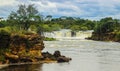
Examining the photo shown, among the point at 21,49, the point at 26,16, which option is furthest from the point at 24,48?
the point at 26,16

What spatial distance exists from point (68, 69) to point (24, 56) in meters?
11.4

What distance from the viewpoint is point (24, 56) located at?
75.5 m

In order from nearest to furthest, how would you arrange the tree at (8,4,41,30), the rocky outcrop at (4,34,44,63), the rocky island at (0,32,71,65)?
1. the rocky island at (0,32,71,65)
2. the rocky outcrop at (4,34,44,63)
3. the tree at (8,4,41,30)

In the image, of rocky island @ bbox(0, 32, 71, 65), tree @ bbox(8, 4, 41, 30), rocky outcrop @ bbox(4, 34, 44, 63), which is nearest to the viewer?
rocky island @ bbox(0, 32, 71, 65)

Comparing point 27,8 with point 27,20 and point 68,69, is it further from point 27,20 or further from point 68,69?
point 68,69

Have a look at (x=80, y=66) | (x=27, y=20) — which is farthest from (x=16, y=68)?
(x=27, y=20)

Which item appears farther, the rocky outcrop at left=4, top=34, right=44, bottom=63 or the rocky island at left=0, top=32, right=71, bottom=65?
the rocky outcrop at left=4, top=34, right=44, bottom=63

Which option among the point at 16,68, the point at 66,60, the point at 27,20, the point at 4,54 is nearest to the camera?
the point at 16,68

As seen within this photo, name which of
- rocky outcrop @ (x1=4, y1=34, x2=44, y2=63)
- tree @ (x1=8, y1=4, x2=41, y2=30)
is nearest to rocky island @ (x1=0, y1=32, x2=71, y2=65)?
rocky outcrop @ (x1=4, y1=34, x2=44, y2=63)

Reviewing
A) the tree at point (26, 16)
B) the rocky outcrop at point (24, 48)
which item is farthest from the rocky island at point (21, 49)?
the tree at point (26, 16)

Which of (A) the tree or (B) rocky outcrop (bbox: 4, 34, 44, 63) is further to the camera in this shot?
(A) the tree

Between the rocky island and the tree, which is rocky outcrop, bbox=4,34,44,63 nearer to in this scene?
the rocky island

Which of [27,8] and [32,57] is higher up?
[27,8]

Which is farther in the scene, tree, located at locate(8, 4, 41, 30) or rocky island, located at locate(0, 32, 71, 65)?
tree, located at locate(8, 4, 41, 30)
